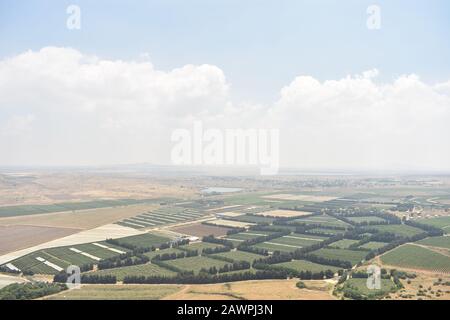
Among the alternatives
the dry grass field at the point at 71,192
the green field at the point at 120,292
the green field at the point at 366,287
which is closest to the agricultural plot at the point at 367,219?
the green field at the point at 366,287

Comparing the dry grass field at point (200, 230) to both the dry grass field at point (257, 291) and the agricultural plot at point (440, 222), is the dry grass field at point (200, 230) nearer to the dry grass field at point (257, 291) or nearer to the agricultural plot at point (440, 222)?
the dry grass field at point (257, 291)

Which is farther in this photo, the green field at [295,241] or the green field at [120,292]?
the green field at [295,241]

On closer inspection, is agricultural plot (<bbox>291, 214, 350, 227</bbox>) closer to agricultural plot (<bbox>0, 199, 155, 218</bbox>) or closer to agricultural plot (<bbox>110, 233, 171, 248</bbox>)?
agricultural plot (<bbox>110, 233, 171, 248</bbox>)

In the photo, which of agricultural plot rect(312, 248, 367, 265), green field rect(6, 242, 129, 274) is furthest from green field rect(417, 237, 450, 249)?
green field rect(6, 242, 129, 274)

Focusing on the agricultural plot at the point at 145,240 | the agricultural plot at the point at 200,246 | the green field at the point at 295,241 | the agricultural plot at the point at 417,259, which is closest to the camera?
the agricultural plot at the point at 417,259

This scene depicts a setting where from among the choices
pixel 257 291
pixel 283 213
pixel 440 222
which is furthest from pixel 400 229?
pixel 257 291
